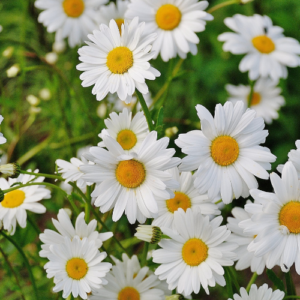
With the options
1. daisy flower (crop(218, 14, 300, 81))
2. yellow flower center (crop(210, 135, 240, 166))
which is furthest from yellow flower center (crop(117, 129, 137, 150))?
daisy flower (crop(218, 14, 300, 81))

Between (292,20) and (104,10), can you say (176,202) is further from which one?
(292,20)

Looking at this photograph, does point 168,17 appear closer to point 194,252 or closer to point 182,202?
point 182,202

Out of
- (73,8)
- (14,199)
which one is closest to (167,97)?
(73,8)

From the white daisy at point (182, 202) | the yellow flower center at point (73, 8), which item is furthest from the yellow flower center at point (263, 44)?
the white daisy at point (182, 202)

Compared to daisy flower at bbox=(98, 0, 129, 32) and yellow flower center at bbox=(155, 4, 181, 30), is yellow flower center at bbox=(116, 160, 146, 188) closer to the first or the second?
yellow flower center at bbox=(155, 4, 181, 30)

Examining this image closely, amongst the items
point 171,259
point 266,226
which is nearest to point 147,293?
point 171,259
